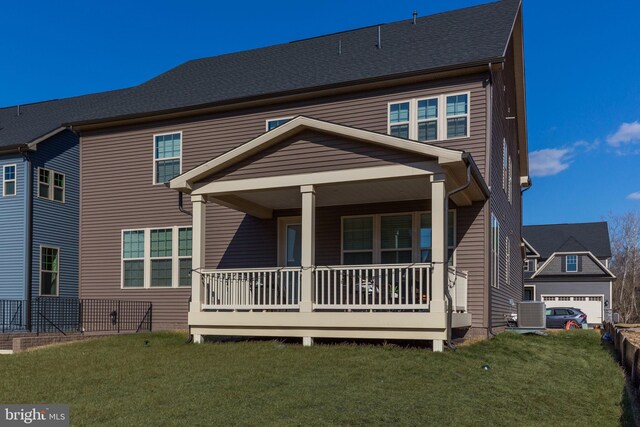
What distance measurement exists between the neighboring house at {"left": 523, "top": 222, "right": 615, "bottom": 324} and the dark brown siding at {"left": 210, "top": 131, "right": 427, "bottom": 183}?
97.8 feet

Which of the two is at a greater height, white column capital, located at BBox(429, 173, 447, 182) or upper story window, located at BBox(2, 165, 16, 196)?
upper story window, located at BBox(2, 165, 16, 196)

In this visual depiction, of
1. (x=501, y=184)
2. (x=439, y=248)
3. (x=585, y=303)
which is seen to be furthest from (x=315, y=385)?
(x=585, y=303)

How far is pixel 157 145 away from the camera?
53.5 feet

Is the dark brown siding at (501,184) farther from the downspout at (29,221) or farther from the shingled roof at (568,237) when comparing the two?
the shingled roof at (568,237)

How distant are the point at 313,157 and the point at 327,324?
3007 mm

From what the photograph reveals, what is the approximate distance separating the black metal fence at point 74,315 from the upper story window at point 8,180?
345 cm

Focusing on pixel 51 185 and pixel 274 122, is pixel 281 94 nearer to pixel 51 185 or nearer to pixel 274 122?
pixel 274 122

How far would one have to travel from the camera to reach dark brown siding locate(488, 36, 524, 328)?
13852mm

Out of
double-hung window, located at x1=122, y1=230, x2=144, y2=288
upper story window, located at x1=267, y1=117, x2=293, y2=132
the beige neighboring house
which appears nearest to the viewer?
the beige neighboring house

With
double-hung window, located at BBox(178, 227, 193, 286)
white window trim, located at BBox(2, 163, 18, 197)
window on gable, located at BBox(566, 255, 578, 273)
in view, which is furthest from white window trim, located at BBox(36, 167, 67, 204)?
window on gable, located at BBox(566, 255, 578, 273)

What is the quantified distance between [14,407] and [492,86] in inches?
420

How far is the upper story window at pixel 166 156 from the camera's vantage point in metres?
16.0

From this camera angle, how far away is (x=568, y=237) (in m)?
44.9

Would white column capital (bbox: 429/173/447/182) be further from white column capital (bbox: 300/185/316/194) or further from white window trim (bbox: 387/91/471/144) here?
white window trim (bbox: 387/91/471/144)
